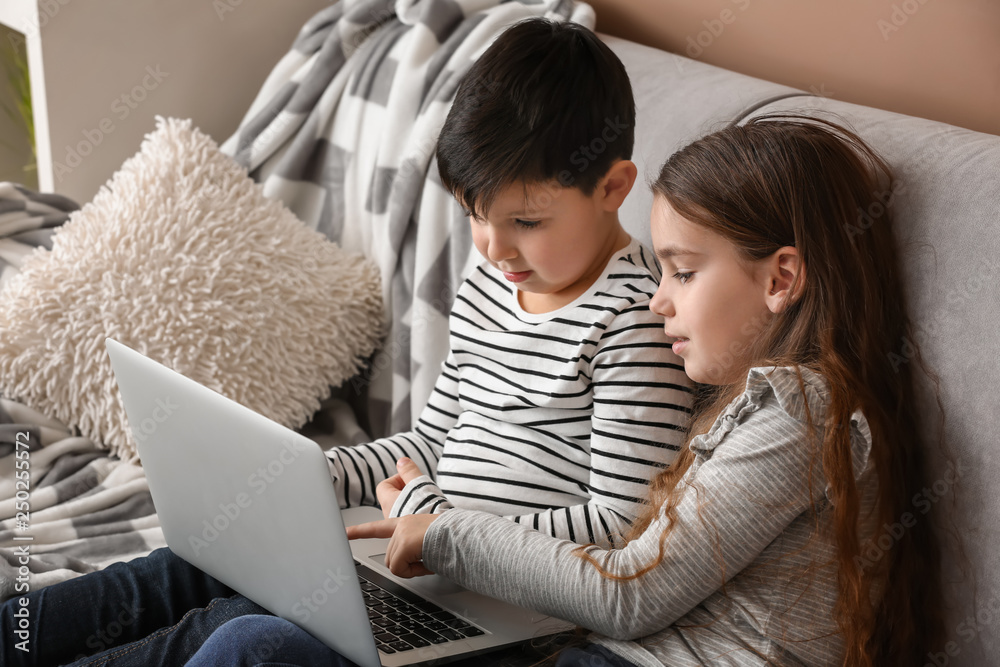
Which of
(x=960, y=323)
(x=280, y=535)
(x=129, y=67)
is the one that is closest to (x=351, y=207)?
(x=129, y=67)

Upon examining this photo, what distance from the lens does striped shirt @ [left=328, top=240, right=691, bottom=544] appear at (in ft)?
2.83

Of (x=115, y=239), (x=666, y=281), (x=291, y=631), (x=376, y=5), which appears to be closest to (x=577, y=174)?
(x=666, y=281)

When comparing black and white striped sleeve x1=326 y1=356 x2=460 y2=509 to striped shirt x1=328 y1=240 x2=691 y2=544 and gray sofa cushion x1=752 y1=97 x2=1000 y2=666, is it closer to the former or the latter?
striped shirt x1=328 y1=240 x2=691 y2=544

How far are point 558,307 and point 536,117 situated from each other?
207mm

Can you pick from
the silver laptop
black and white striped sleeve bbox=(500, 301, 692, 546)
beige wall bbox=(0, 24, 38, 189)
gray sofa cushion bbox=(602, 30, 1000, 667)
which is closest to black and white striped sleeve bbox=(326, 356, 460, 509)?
the silver laptop

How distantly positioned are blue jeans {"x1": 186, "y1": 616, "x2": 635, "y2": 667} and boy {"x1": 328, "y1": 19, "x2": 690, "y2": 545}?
0.42 feet

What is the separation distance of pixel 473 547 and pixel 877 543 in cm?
35

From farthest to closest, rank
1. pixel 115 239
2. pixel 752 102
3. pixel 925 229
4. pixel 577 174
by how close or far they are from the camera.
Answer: pixel 115 239 < pixel 752 102 < pixel 577 174 < pixel 925 229

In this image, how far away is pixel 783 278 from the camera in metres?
0.79

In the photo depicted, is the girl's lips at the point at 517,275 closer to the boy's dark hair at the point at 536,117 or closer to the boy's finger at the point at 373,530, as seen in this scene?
the boy's dark hair at the point at 536,117

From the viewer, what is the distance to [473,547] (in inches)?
32.2

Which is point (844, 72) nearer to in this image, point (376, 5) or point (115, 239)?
point (376, 5)

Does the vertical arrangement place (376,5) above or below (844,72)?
above

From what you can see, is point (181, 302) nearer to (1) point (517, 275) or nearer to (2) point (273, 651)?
(1) point (517, 275)
